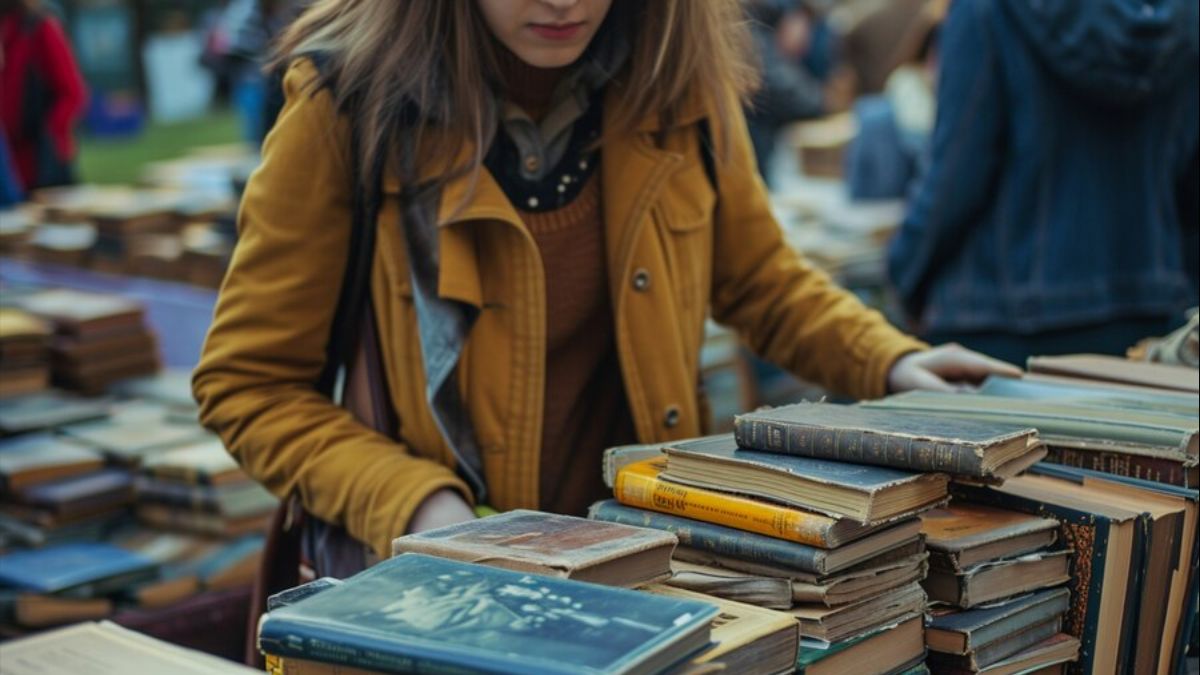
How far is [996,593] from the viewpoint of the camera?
1593mm

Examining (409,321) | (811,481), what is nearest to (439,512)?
(409,321)

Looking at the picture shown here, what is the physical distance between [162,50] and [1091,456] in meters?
22.0

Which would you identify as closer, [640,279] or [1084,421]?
[1084,421]

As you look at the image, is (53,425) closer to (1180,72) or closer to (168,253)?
(168,253)

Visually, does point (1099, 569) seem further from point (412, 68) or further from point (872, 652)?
point (412, 68)

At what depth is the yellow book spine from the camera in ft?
4.76

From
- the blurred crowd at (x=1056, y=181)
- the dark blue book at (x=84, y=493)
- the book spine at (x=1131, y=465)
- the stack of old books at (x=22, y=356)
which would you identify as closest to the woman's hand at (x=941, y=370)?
the book spine at (x=1131, y=465)

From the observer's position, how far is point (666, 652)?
1179 millimetres

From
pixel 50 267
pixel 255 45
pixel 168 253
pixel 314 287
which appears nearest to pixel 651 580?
pixel 314 287

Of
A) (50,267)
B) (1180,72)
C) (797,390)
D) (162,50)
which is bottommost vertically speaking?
(797,390)

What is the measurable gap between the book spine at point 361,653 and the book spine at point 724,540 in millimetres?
406

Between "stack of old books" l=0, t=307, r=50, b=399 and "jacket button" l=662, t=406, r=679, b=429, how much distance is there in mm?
2388

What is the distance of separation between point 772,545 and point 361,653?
461mm

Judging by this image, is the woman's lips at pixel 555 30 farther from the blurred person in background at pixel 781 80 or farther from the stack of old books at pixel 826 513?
the blurred person in background at pixel 781 80
